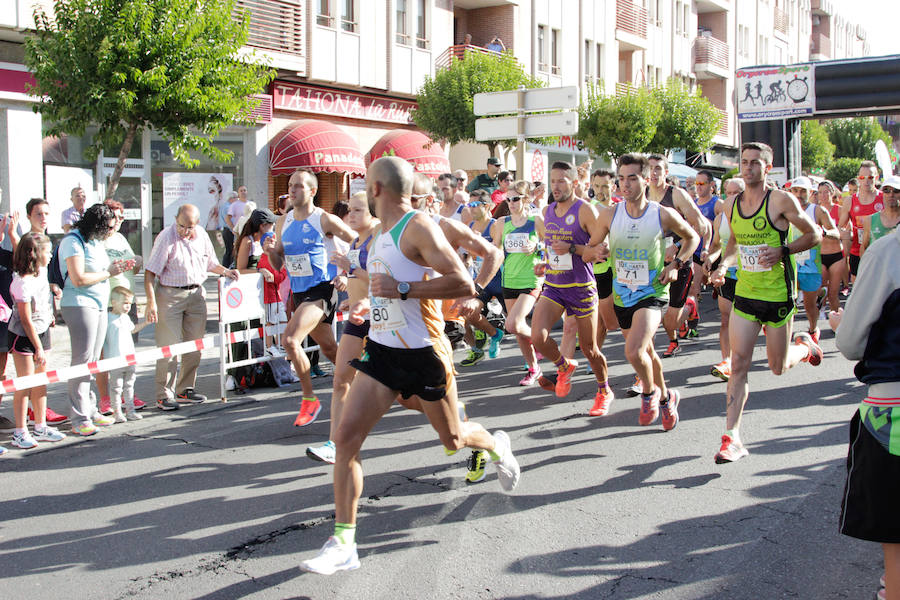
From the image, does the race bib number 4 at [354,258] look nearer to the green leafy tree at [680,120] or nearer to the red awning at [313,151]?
the red awning at [313,151]

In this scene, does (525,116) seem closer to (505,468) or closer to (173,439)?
(173,439)

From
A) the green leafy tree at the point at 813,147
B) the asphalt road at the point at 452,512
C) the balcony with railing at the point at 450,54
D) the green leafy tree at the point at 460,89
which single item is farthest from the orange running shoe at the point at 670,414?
the green leafy tree at the point at 813,147

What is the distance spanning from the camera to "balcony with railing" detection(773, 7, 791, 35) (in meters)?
53.8

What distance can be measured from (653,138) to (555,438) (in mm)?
26731

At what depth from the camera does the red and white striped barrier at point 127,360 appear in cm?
651

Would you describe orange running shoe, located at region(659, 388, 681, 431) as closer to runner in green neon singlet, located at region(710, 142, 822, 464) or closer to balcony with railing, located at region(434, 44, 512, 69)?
runner in green neon singlet, located at region(710, 142, 822, 464)

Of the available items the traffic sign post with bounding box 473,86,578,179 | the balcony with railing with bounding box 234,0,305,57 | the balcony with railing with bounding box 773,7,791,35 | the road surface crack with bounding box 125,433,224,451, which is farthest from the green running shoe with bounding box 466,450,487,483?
the balcony with railing with bounding box 773,7,791,35

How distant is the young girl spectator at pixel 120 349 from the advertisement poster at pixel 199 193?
1130 centimetres

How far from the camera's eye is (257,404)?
26.4 ft

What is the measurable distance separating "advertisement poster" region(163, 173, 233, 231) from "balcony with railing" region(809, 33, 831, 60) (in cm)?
6229

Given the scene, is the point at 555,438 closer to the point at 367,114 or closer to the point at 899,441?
the point at 899,441

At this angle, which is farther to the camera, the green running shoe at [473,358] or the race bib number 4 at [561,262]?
the green running shoe at [473,358]

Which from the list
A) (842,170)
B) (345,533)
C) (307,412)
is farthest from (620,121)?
(842,170)

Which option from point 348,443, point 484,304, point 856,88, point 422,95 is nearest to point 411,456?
point 348,443
